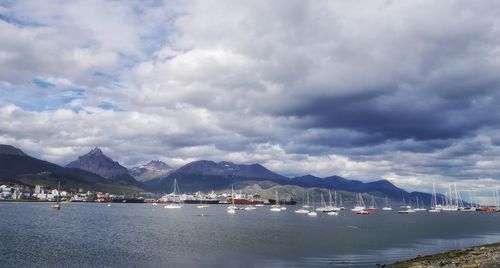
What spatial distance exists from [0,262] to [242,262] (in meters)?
34.0

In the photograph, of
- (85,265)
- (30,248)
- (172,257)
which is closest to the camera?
(85,265)

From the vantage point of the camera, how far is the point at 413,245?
9219 cm

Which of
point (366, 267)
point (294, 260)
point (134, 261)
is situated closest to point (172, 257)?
point (134, 261)

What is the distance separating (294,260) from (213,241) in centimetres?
3045

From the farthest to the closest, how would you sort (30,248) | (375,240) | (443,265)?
(375,240) < (30,248) < (443,265)

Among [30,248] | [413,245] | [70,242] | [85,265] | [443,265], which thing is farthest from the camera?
[413,245]

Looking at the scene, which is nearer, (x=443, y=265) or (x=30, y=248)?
(x=443, y=265)

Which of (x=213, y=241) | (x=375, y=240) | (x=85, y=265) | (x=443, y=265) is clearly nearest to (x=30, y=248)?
(x=85, y=265)

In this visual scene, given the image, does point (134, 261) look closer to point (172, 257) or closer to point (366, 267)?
point (172, 257)

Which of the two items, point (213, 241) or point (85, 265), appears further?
point (213, 241)

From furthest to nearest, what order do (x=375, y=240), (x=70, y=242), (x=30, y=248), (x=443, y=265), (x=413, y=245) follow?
(x=375, y=240)
(x=413, y=245)
(x=70, y=242)
(x=30, y=248)
(x=443, y=265)

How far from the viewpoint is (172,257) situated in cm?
6844

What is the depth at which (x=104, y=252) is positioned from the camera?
72.4m

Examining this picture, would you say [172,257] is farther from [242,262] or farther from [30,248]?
[30,248]
